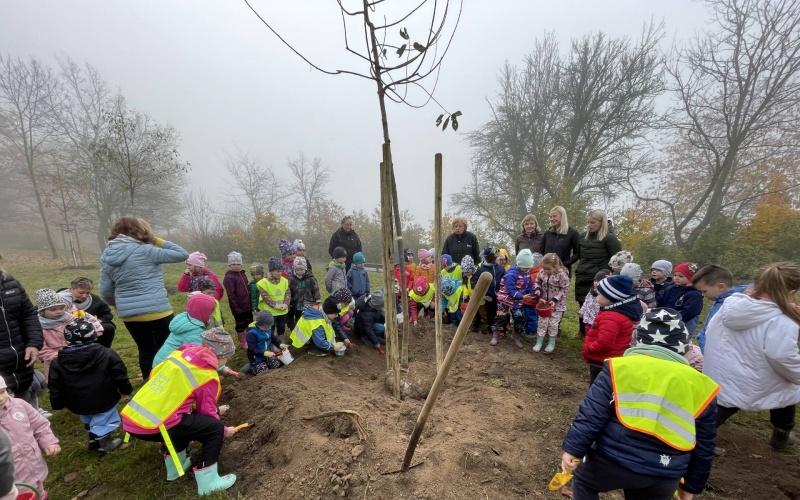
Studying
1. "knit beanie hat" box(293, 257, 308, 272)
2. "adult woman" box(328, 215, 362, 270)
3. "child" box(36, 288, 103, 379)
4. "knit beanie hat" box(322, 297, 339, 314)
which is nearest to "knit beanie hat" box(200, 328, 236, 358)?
"child" box(36, 288, 103, 379)

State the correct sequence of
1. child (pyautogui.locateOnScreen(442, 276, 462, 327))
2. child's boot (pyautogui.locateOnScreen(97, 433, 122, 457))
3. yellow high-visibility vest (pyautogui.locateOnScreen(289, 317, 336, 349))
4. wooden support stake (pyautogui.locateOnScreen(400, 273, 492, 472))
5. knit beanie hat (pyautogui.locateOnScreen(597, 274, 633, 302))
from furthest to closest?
1. child (pyautogui.locateOnScreen(442, 276, 462, 327))
2. yellow high-visibility vest (pyautogui.locateOnScreen(289, 317, 336, 349))
3. child's boot (pyautogui.locateOnScreen(97, 433, 122, 457))
4. knit beanie hat (pyautogui.locateOnScreen(597, 274, 633, 302))
5. wooden support stake (pyautogui.locateOnScreen(400, 273, 492, 472))

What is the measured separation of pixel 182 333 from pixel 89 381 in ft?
2.74

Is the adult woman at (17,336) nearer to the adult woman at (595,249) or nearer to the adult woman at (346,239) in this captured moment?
the adult woman at (346,239)

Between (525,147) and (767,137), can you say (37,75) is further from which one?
(767,137)

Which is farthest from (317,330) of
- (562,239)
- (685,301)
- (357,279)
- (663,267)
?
(663,267)

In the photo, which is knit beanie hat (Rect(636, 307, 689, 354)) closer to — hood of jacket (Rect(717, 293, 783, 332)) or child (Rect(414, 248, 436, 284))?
hood of jacket (Rect(717, 293, 783, 332))

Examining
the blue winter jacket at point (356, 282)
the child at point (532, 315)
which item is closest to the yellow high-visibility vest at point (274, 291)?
the blue winter jacket at point (356, 282)

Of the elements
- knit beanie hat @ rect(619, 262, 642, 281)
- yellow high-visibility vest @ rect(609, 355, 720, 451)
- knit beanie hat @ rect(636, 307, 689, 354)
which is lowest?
yellow high-visibility vest @ rect(609, 355, 720, 451)

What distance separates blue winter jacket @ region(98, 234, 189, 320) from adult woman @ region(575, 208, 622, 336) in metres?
5.56

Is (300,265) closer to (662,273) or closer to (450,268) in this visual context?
(450,268)

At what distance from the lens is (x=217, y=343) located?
285cm

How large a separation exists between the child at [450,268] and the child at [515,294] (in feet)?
3.83

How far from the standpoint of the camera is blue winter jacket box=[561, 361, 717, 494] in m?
1.62

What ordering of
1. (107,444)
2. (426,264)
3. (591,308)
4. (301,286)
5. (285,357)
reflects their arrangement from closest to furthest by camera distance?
(107,444)
(285,357)
(591,308)
(301,286)
(426,264)
